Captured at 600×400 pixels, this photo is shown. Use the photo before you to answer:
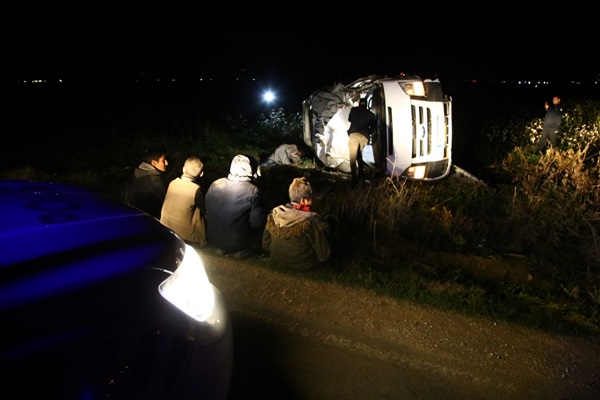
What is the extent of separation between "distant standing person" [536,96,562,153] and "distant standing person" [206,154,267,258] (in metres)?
7.57

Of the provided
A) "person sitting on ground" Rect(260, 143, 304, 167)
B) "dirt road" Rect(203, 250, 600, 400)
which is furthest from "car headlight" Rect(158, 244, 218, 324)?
"person sitting on ground" Rect(260, 143, 304, 167)

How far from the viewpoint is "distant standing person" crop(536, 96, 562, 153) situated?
31.6ft

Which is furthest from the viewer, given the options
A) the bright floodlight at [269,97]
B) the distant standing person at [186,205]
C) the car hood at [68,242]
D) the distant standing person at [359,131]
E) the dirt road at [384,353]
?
the bright floodlight at [269,97]

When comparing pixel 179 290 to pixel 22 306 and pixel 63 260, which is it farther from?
A: pixel 22 306

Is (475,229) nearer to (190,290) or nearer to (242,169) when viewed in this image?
(242,169)

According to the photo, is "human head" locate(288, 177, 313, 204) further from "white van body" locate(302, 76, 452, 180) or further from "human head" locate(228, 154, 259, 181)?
"white van body" locate(302, 76, 452, 180)

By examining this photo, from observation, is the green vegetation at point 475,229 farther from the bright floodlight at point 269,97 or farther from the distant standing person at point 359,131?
the bright floodlight at point 269,97

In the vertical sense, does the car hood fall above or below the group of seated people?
above

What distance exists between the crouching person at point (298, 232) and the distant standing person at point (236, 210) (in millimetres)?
396

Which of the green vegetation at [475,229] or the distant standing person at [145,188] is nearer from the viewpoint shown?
the green vegetation at [475,229]

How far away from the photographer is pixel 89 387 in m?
1.57

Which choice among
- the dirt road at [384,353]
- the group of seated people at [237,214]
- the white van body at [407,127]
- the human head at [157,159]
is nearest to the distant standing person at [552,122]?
the white van body at [407,127]

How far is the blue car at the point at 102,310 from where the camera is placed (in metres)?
1.50

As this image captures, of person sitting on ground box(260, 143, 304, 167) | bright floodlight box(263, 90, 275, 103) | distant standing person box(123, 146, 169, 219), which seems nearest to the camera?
distant standing person box(123, 146, 169, 219)
